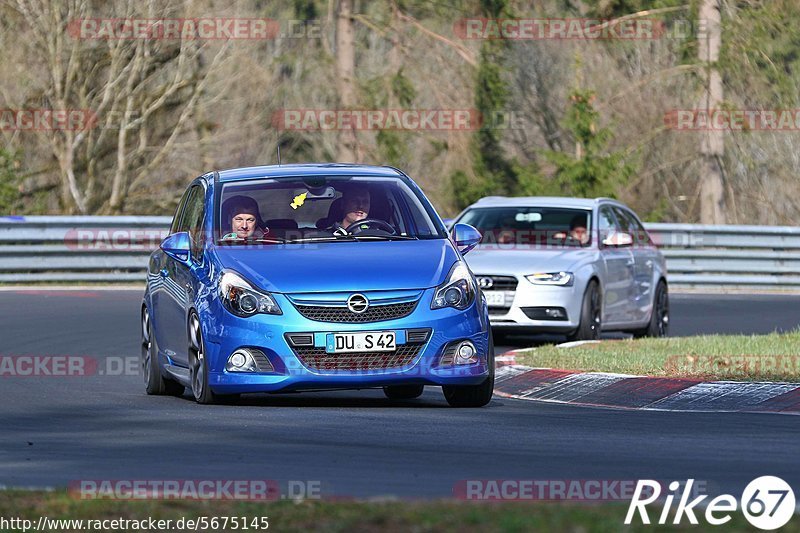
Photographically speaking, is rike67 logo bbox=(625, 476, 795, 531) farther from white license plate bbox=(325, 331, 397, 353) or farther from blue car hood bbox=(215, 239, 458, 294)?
blue car hood bbox=(215, 239, 458, 294)

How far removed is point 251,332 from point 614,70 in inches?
1270

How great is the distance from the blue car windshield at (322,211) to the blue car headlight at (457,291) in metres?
0.63

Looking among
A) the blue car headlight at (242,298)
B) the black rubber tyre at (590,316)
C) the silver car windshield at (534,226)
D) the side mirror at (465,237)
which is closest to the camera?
the blue car headlight at (242,298)

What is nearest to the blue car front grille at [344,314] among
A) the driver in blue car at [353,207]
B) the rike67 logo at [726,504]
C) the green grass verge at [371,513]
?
the driver in blue car at [353,207]

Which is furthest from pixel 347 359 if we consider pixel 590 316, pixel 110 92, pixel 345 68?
pixel 345 68

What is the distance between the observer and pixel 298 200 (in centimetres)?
1216

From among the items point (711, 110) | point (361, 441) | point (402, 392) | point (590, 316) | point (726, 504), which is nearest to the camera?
point (726, 504)

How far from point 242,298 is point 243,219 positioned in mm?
1081

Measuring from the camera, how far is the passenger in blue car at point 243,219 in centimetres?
1191

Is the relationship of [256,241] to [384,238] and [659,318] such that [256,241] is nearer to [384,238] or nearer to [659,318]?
[384,238]

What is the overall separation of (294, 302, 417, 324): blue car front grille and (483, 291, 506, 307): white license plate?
643cm

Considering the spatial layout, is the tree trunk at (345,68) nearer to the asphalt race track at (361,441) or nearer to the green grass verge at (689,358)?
the green grass verge at (689,358)

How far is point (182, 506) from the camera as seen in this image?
22.5 ft

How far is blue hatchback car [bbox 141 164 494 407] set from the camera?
1088 centimetres
